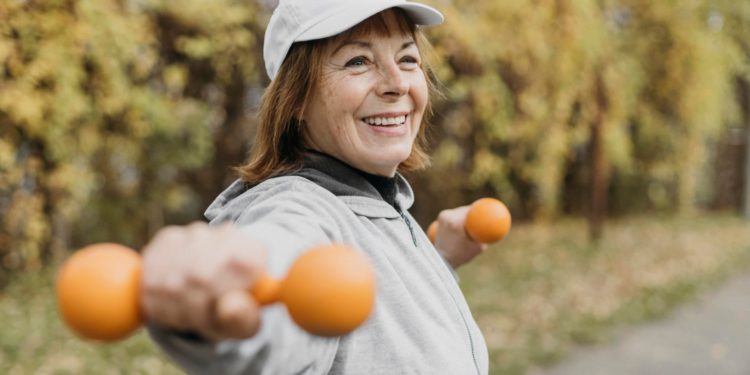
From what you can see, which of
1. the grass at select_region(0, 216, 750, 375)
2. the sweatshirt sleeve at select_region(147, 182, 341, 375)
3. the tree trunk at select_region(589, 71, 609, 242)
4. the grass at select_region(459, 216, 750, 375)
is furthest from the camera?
the tree trunk at select_region(589, 71, 609, 242)

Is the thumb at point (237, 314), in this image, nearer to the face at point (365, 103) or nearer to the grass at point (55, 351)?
the face at point (365, 103)

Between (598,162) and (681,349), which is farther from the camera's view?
(598,162)

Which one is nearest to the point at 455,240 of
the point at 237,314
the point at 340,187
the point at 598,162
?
the point at 340,187

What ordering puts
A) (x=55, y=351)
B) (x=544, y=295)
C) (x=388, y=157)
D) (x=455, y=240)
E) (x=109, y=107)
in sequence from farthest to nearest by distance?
(x=544, y=295), (x=109, y=107), (x=55, y=351), (x=455, y=240), (x=388, y=157)

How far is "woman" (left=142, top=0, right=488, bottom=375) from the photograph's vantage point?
0.81m

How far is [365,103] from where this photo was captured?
125 centimetres

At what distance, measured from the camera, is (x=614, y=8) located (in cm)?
723

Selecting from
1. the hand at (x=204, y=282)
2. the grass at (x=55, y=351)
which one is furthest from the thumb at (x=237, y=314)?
the grass at (x=55, y=351)

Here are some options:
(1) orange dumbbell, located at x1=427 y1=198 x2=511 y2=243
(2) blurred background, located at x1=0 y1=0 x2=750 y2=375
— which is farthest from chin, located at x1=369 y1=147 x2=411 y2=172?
(2) blurred background, located at x1=0 y1=0 x2=750 y2=375

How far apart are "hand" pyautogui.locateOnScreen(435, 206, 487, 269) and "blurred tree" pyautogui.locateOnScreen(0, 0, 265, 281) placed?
3190mm

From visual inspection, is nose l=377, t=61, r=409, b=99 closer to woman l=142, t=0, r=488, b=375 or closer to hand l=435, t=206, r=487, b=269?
woman l=142, t=0, r=488, b=375

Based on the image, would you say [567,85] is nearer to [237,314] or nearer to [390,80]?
[390,80]

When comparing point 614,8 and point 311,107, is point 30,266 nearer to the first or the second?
point 311,107

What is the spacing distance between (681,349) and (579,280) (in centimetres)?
191
